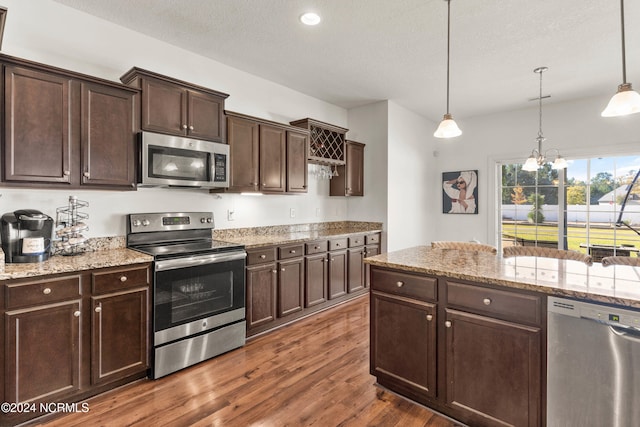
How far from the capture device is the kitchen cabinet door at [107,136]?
7.76 ft

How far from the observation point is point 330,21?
2.77 metres

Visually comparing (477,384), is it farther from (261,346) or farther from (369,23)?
(369,23)

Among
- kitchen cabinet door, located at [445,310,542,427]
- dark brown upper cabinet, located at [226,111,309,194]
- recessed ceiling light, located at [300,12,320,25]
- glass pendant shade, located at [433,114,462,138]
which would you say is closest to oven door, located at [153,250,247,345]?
dark brown upper cabinet, located at [226,111,309,194]

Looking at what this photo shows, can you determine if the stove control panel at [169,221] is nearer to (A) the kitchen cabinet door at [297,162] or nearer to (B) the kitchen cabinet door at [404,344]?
(A) the kitchen cabinet door at [297,162]

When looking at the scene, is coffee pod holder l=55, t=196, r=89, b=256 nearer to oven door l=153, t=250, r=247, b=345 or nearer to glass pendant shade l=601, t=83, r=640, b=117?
oven door l=153, t=250, r=247, b=345

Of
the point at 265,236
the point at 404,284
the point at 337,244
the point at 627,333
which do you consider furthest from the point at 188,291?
the point at 627,333

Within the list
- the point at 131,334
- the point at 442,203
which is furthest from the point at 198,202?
the point at 442,203

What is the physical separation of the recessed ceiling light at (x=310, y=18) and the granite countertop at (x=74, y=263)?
2.28 metres

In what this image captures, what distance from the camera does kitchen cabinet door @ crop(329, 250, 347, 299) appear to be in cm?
405

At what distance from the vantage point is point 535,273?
1.85 metres

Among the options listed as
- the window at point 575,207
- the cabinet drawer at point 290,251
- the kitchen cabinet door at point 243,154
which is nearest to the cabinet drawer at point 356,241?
the cabinet drawer at point 290,251

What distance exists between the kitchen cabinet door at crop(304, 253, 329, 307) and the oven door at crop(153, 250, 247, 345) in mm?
913

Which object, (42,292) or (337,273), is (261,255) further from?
(42,292)

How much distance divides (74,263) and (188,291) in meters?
0.80
